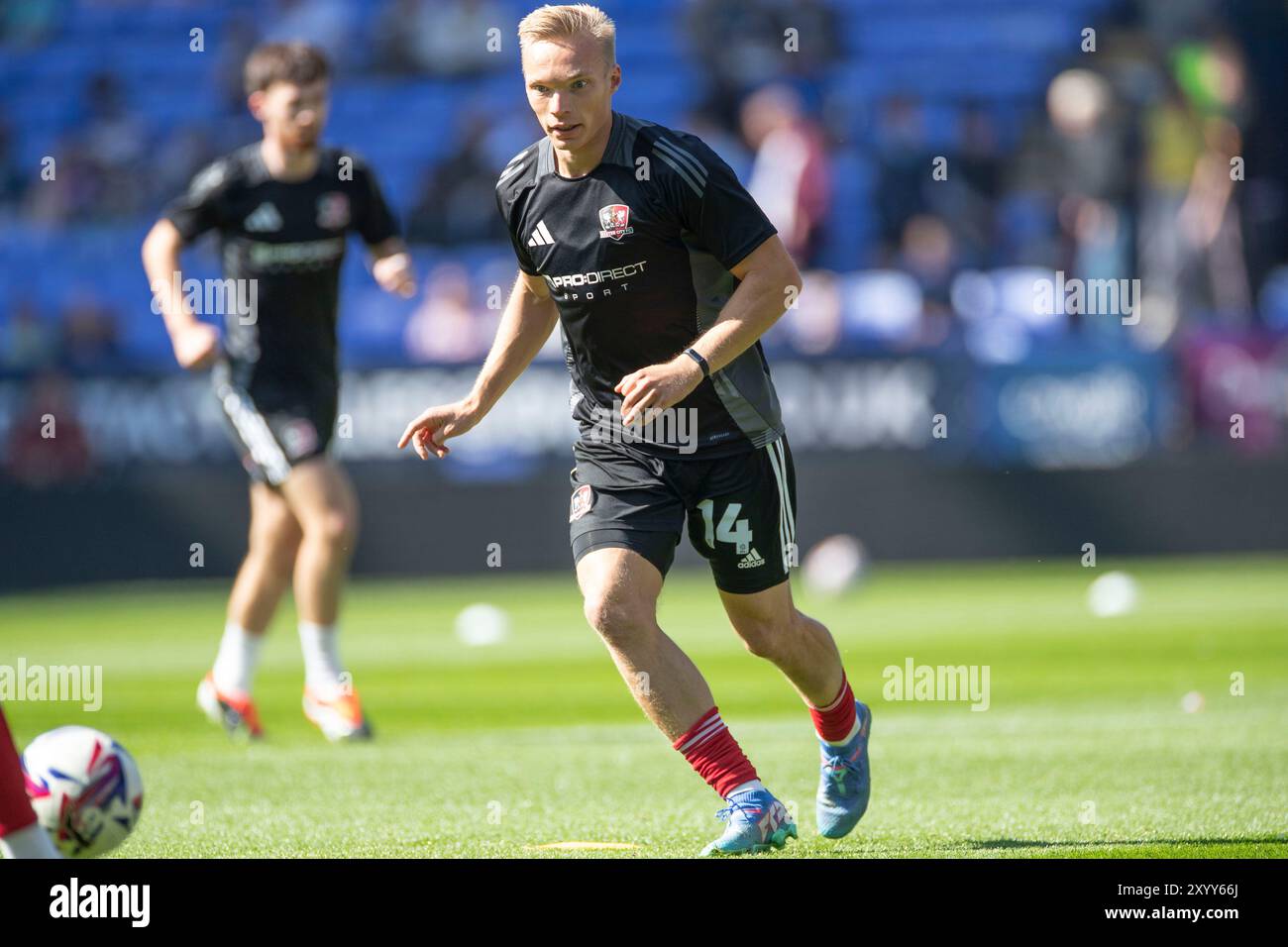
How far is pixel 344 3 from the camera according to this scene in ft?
72.5

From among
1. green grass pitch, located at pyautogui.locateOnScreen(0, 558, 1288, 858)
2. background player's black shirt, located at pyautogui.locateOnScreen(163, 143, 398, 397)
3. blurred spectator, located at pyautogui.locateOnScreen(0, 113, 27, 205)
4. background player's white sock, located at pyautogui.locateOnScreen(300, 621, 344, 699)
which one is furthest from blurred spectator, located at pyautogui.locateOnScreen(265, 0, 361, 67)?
background player's white sock, located at pyautogui.locateOnScreen(300, 621, 344, 699)

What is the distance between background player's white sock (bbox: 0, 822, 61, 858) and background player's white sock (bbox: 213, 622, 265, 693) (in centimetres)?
411

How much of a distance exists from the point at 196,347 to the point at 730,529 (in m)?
3.39

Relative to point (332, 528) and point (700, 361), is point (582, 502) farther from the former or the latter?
point (332, 528)

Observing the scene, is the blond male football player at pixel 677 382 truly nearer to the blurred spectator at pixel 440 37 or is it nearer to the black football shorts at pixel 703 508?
the black football shorts at pixel 703 508

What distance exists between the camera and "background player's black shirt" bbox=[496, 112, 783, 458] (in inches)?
203

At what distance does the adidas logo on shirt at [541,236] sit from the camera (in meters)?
5.32

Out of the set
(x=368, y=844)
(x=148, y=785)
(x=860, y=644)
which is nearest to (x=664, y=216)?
(x=368, y=844)

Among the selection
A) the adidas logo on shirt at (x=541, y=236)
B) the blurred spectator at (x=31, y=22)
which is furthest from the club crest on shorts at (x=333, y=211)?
the blurred spectator at (x=31, y=22)

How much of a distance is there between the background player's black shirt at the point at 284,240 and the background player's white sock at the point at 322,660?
1.14 meters

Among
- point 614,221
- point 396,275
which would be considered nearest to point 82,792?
point 614,221

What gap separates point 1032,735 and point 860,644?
3.92m

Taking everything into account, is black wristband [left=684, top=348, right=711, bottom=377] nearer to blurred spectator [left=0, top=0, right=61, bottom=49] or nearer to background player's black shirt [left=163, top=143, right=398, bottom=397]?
background player's black shirt [left=163, top=143, right=398, bottom=397]

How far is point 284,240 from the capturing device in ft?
28.2
